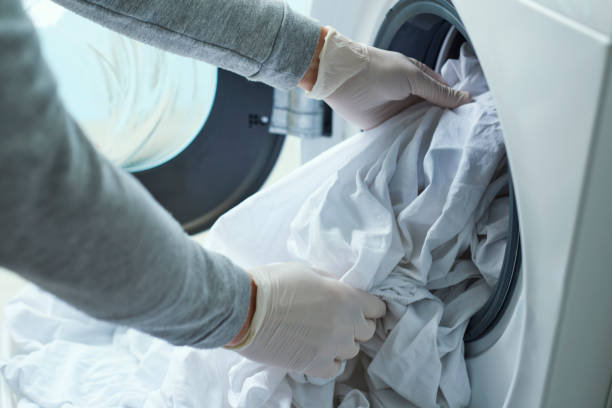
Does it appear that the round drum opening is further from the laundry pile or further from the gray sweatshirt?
the gray sweatshirt

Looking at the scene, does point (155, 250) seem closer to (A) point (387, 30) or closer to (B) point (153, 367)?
(B) point (153, 367)

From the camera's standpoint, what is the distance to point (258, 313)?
68 cm

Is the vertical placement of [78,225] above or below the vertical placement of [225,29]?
below

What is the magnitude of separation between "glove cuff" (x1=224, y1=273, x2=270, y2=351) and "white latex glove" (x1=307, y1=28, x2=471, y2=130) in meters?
0.35

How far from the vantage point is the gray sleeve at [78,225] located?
14.6 inches

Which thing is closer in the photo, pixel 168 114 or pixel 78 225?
pixel 78 225

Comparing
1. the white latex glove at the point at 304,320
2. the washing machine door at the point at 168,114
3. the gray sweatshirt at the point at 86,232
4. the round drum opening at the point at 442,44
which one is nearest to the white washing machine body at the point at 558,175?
the round drum opening at the point at 442,44

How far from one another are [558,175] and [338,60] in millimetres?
442

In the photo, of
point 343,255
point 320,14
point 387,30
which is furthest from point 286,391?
point 320,14

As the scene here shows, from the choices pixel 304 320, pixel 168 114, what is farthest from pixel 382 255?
pixel 168 114

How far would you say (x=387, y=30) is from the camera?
953 millimetres

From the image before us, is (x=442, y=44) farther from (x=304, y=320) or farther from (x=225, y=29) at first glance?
(x=304, y=320)

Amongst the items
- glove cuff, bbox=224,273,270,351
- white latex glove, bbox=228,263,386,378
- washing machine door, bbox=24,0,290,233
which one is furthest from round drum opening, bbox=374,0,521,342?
washing machine door, bbox=24,0,290,233

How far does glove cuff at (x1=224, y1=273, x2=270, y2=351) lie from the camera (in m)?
0.68
